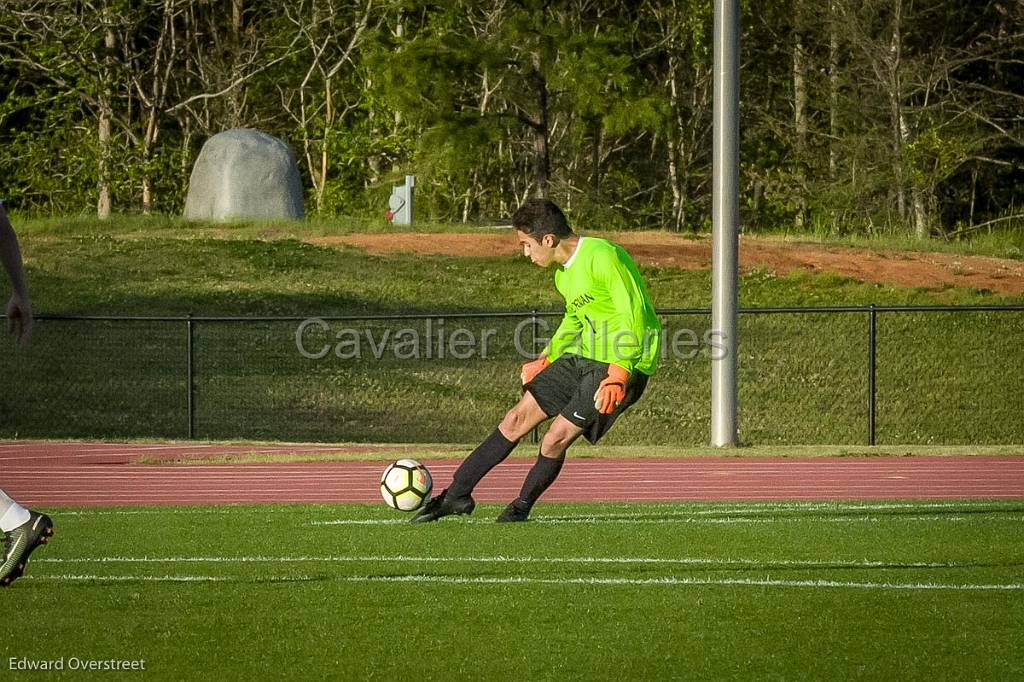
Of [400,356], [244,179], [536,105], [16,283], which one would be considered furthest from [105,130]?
[16,283]

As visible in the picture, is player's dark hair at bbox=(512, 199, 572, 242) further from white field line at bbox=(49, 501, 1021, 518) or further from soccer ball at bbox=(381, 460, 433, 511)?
white field line at bbox=(49, 501, 1021, 518)

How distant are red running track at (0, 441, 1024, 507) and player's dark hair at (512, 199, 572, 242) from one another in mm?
3501

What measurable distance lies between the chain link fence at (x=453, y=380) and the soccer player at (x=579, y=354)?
1130 centimetres

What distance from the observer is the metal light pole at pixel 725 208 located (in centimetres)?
1823

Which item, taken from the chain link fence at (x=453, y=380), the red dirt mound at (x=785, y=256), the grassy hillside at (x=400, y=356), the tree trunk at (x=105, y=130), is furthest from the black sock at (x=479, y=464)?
the tree trunk at (x=105, y=130)

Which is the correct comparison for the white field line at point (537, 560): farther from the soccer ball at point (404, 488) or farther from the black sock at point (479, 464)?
the soccer ball at point (404, 488)

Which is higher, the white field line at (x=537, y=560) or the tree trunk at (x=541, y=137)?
the tree trunk at (x=541, y=137)

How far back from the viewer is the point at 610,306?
33.5 ft

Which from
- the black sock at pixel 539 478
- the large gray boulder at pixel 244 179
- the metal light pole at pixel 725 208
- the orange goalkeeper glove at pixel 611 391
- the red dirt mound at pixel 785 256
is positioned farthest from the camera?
the large gray boulder at pixel 244 179

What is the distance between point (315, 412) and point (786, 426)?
6.82 m

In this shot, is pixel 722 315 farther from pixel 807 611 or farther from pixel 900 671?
pixel 900 671

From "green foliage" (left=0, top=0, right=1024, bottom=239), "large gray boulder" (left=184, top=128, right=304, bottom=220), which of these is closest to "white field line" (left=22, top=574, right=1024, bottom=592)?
"large gray boulder" (left=184, top=128, right=304, bottom=220)

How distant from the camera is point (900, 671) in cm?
611

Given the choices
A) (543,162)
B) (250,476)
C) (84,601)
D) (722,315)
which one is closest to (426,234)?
(543,162)
